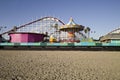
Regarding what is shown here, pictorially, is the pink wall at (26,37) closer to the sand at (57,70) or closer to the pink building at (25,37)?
the pink building at (25,37)

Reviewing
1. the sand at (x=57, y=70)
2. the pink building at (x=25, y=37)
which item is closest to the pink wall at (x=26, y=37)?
the pink building at (x=25, y=37)

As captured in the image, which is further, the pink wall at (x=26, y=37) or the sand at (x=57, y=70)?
the pink wall at (x=26, y=37)

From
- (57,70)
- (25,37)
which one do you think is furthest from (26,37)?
(57,70)

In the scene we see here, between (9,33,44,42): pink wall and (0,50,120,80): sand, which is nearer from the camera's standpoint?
(0,50,120,80): sand

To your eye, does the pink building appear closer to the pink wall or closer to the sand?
the pink wall

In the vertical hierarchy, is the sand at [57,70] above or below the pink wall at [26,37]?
below

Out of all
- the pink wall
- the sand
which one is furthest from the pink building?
the sand

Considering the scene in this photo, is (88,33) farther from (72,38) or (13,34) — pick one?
(13,34)

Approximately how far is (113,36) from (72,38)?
37.0ft

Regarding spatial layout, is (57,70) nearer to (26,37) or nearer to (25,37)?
(26,37)

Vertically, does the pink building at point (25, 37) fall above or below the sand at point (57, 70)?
above

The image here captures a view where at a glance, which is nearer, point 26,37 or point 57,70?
point 57,70

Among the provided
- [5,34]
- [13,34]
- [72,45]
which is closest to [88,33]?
[72,45]

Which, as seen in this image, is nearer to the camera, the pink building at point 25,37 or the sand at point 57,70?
the sand at point 57,70
